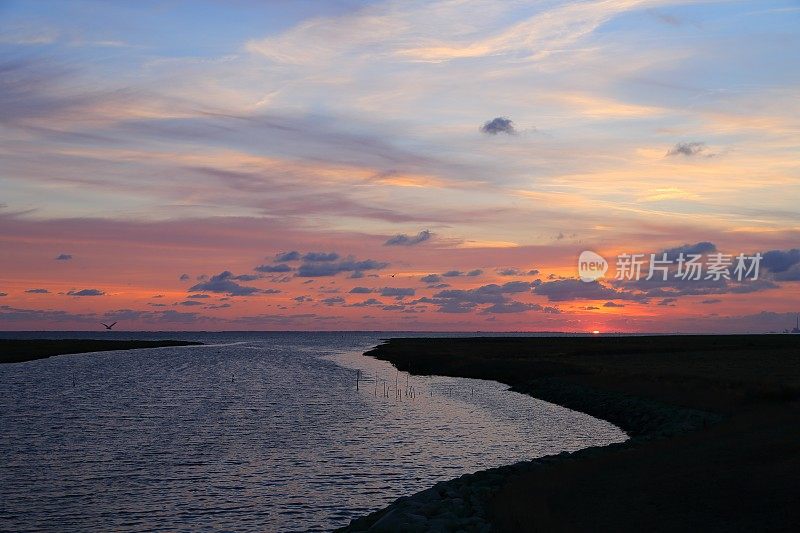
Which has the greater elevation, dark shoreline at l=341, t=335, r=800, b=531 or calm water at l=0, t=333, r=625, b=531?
dark shoreline at l=341, t=335, r=800, b=531

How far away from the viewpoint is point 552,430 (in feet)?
154

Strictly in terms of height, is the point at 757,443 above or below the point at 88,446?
above

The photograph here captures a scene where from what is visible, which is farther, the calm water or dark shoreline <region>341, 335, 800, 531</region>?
the calm water

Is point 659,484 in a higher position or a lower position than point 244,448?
higher

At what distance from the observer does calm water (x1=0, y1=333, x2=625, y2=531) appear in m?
26.9

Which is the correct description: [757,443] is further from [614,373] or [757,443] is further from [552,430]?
[614,373]

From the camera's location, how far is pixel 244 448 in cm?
4053

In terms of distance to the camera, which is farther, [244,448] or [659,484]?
[244,448]

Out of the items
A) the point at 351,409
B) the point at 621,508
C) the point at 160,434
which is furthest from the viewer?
the point at 351,409

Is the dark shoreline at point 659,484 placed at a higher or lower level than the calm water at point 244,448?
higher

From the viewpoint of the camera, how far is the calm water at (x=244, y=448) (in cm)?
2694

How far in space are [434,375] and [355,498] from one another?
7495cm

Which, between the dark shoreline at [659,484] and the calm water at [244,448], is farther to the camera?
the calm water at [244,448]

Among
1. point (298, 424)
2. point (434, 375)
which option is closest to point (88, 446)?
point (298, 424)
